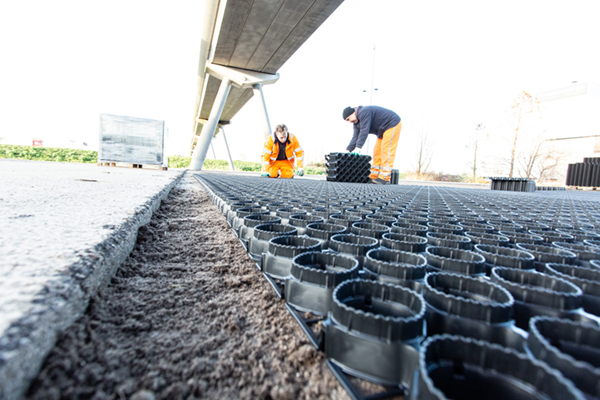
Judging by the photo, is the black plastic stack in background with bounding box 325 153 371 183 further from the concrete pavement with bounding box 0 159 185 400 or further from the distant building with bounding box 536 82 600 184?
the distant building with bounding box 536 82 600 184

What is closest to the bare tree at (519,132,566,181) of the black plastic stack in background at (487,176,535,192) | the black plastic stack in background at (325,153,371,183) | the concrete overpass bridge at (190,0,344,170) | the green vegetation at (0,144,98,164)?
the black plastic stack in background at (487,176,535,192)

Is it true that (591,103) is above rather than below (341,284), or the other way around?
above

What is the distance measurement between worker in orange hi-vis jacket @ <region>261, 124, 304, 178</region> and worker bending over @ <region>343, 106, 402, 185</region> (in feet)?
6.52

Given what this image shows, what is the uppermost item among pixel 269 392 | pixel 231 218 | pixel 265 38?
pixel 265 38

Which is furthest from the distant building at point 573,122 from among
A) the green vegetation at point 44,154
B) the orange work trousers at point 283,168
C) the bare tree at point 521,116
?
the green vegetation at point 44,154

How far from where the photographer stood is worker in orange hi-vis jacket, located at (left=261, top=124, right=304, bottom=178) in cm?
1015

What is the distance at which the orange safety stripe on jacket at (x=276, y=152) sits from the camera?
1013 cm

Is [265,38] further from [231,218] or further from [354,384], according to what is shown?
[354,384]

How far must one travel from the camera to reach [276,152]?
10422 millimetres

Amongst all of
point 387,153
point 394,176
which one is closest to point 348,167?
point 387,153

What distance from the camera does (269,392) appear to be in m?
0.68

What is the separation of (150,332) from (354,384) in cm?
A: 56

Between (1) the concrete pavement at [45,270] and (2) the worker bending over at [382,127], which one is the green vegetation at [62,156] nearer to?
(2) the worker bending over at [382,127]

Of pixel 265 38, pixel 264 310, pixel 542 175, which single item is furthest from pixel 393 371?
pixel 542 175
